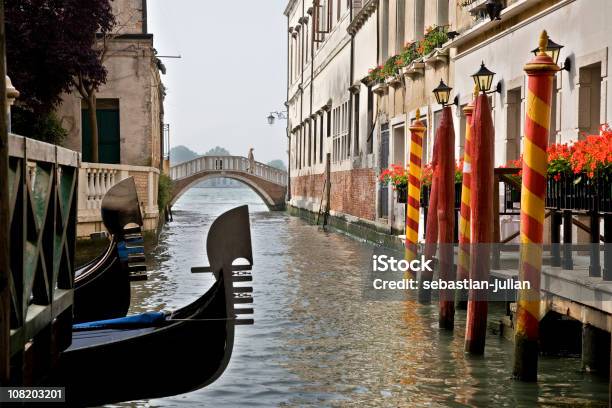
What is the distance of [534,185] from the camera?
4973 millimetres

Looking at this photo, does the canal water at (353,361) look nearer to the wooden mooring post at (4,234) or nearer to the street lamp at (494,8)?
the wooden mooring post at (4,234)

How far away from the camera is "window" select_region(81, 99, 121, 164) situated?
675 inches

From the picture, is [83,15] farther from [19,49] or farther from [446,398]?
[446,398]

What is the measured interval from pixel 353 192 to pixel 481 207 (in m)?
14.0

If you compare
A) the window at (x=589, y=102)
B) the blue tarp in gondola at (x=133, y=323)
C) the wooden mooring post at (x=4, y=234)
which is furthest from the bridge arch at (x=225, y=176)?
the wooden mooring post at (x=4, y=234)

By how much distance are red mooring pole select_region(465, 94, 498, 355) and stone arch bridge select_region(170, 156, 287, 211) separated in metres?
30.3

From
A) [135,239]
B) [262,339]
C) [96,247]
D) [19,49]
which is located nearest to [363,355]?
[262,339]

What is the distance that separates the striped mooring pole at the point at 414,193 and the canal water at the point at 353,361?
542 millimetres

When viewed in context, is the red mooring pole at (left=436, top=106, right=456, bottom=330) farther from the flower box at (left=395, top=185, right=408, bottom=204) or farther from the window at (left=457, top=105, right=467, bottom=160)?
the window at (left=457, top=105, right=467, bottom=160)

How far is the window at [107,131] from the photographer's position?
1714 cm

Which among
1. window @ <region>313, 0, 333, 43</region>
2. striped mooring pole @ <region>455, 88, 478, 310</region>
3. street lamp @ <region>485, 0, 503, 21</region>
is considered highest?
window @ <region>313, 0, 333, 43</region>

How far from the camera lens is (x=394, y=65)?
15148mm

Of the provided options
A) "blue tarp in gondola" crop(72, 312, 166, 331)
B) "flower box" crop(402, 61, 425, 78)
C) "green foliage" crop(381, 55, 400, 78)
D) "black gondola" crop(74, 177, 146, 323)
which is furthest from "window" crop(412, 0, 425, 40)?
"blue tarp in gondola" crop(72, 312, 166, 331)

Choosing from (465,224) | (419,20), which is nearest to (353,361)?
(465,224)
